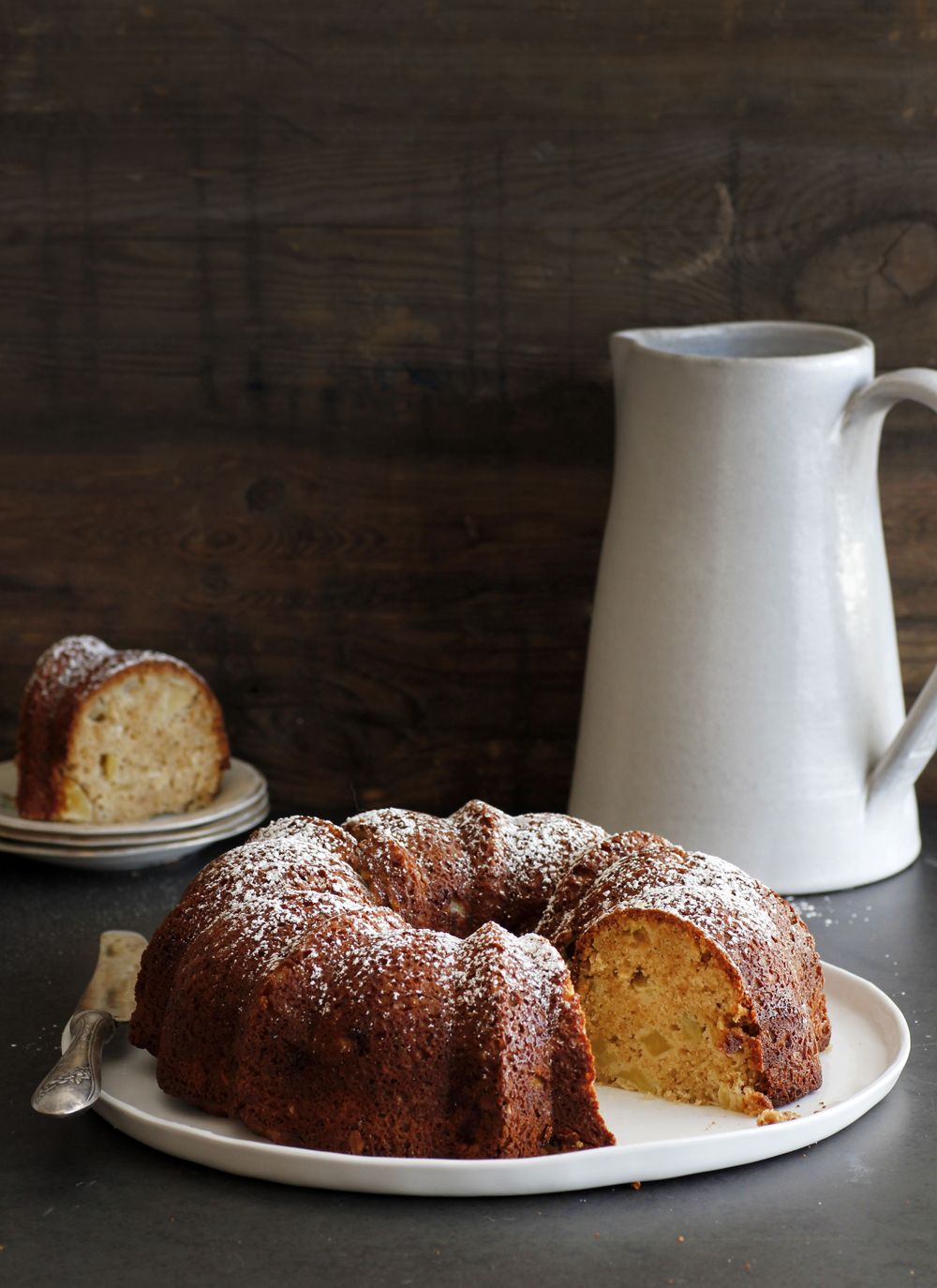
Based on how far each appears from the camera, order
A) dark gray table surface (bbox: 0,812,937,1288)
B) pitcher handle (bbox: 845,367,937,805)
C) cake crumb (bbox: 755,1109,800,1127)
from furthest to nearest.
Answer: pitcher handle (bbox: 845,367,937,805)
cake crumb (bbox: 755,1109,800,1127)
dark gray table surface (bbox: 0,812,937,1288)

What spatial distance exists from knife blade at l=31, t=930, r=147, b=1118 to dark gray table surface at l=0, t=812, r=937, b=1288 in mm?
35

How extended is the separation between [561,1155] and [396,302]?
81 centimetres

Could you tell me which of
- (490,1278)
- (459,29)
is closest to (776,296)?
(459,29)

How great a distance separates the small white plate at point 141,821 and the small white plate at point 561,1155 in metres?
0.33

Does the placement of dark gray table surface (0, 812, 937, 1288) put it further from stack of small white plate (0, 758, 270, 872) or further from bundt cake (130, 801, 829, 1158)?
stack of small white plate (0, 758, 270, 872)

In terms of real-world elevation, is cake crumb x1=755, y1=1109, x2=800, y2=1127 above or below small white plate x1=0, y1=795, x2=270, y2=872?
above

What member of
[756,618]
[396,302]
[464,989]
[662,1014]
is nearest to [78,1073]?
[464,989]

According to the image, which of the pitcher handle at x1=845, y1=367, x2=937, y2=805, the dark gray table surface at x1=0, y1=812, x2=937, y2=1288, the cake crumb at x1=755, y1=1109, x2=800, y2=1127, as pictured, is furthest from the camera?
the pitcher handle at x1=845, y1=367, x2=937, y2=805

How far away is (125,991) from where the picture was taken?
102cm

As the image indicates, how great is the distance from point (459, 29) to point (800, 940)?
803mm

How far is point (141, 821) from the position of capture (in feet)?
4.31

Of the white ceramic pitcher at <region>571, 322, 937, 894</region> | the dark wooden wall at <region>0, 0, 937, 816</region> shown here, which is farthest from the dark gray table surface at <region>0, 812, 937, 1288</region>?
the dark wooden wall at <region>0, 0, 937, 816</region>

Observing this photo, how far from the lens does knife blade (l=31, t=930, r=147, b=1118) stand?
33.2 inches

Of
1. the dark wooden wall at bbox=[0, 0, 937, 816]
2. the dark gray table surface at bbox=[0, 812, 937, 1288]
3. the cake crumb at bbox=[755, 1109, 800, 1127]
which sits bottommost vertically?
the dark gray table surface at bbox=[0, 812, 937, 1288]
